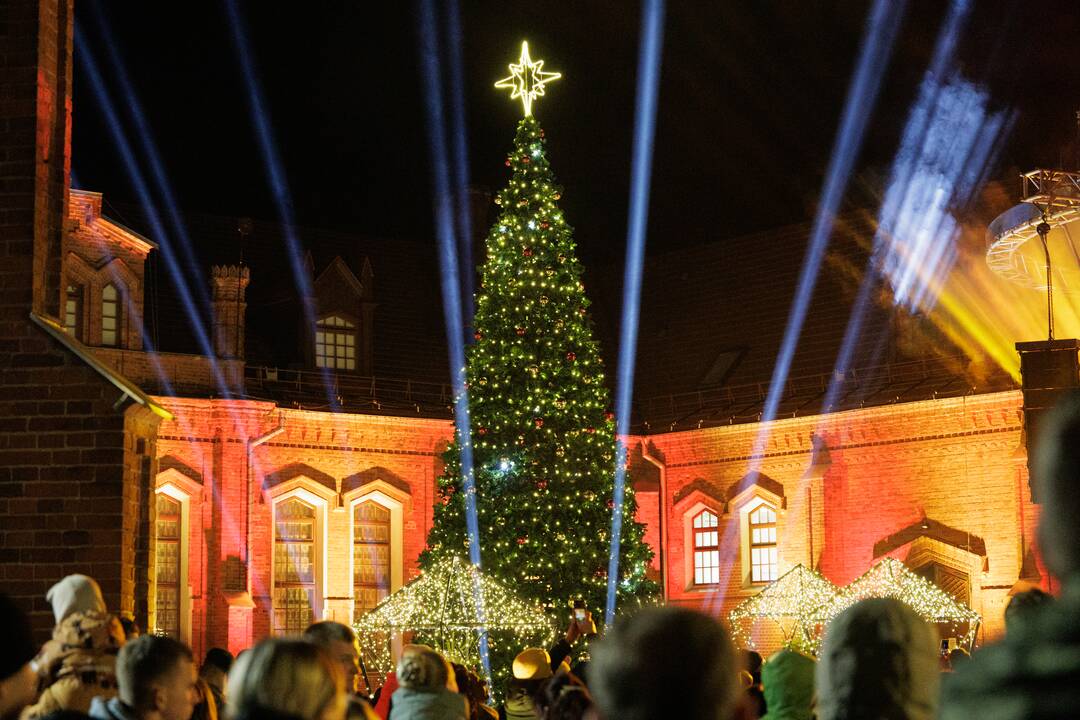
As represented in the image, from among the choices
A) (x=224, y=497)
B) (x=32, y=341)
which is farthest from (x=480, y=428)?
(x=32, y=341)

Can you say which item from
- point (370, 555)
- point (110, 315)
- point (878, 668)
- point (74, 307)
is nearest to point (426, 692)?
point (878, 668)

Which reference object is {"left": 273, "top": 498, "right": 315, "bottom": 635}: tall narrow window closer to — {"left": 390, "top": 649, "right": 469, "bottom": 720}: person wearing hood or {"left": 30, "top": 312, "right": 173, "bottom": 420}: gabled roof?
{"left": 30, "top": 312, "right": 173, "bottom": 420}: gabled roof

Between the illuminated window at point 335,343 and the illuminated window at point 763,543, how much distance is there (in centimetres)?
920

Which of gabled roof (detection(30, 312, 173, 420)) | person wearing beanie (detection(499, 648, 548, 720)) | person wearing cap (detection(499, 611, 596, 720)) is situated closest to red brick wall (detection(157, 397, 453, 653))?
gabled roof (detection(30, 312, 173, 420))

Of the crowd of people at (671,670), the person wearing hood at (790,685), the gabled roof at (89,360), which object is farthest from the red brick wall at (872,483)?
the person wearing hood at (790,685)

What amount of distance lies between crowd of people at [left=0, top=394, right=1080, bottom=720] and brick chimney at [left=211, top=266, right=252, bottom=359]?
2249 centimetres

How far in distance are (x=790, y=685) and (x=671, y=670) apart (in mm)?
2735

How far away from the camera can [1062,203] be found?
22000 mm

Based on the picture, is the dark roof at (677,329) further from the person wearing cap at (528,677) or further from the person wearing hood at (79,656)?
the person wearing hood at (79,656)

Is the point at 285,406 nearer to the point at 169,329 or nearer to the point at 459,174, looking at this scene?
the point at 169,329

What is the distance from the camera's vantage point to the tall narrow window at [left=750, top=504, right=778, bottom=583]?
31.8m

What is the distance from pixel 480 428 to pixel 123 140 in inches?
518

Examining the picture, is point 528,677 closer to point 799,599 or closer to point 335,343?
point 799,599

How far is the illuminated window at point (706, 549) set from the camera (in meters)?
32.9
